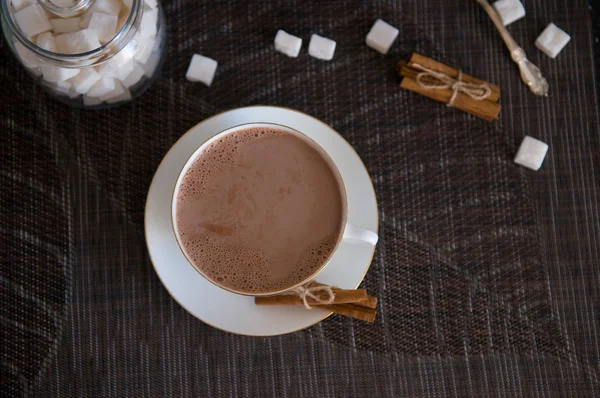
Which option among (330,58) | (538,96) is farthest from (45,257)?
(538,96)

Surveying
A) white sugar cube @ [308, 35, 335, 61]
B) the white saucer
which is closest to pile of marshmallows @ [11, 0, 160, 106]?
the white saucer

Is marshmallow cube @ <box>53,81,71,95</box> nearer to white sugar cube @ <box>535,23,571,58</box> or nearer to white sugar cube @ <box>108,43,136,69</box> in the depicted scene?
white sugar cube @ <box>108,43,136,69</box>

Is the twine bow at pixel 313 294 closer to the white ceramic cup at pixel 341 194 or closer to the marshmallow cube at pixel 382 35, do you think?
the white ceramic cup at pixel 341 194

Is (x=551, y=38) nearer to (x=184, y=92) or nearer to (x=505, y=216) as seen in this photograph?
(x=505, y=216)

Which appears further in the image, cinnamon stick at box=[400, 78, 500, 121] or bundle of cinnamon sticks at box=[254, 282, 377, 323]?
cinnamon stick at box=[400, 78, 500, 121]

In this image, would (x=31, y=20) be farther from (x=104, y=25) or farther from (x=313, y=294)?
(x=313, y=294)

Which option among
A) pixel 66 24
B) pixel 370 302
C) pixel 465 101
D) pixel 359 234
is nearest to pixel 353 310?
pixel 370 302
